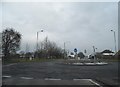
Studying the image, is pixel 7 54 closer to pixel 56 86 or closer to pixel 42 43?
pixel 42 43

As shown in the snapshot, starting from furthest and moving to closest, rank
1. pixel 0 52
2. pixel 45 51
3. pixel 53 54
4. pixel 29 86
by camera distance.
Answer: pixel 53 54 < pixel 45 51 < pixel 0 52 < pixel 29 86

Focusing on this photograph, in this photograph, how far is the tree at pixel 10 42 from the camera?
71213 millimetres

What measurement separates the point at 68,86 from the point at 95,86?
1438 millimetres

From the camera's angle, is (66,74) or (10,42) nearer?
(66,74)

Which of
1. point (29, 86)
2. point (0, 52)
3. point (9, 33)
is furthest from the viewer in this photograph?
point (9, 33)

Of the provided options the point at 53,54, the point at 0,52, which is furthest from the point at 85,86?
the point at 53,54

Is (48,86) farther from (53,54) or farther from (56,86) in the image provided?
(53,54)

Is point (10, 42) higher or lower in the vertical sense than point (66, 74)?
higher

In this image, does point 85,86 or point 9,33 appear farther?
point 9,33

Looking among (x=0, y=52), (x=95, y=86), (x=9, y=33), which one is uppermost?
(x=9, y=33)

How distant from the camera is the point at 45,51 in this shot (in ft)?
366

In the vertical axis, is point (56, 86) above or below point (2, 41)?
below

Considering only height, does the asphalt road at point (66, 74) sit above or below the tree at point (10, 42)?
below

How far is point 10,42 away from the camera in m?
72.9
